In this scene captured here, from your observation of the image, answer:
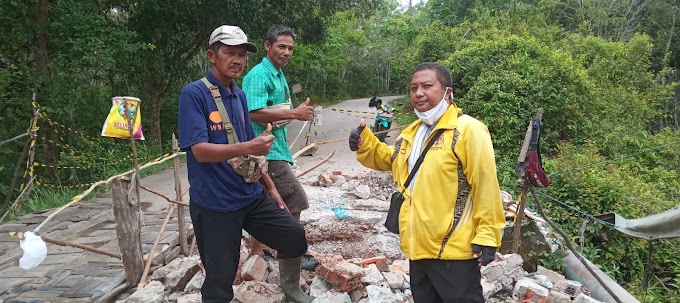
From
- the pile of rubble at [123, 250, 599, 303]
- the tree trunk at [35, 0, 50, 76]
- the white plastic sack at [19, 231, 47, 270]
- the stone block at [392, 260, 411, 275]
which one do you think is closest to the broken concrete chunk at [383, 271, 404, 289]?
the pile of rubble at [123, 250, 599, 303]

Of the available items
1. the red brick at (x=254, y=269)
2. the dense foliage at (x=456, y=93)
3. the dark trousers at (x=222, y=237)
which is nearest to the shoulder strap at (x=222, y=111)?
the dark trousers at (x=222, y=237)

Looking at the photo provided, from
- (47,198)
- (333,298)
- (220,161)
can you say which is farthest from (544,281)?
(47,198)

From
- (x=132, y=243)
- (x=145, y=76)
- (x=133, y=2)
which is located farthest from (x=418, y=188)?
(x=145, y=76)

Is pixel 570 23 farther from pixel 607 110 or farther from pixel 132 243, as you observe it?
pixel 132 243

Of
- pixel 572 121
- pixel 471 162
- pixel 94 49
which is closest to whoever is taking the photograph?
pixel 471 162

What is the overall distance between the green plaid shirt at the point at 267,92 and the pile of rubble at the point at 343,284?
0.91 metres

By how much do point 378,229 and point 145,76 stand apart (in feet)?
33.0

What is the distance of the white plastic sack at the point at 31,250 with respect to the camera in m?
2.50

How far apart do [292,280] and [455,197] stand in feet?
4.88

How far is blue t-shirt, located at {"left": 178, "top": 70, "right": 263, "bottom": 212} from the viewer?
237 centimetres

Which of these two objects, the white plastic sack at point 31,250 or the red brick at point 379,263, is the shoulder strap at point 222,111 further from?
the red brick at point 379,263

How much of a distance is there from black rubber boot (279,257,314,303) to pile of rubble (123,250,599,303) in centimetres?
7

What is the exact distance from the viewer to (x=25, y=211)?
264 inches

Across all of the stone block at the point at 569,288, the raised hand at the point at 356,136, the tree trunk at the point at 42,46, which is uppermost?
the tree trunk at the point at 42,46
